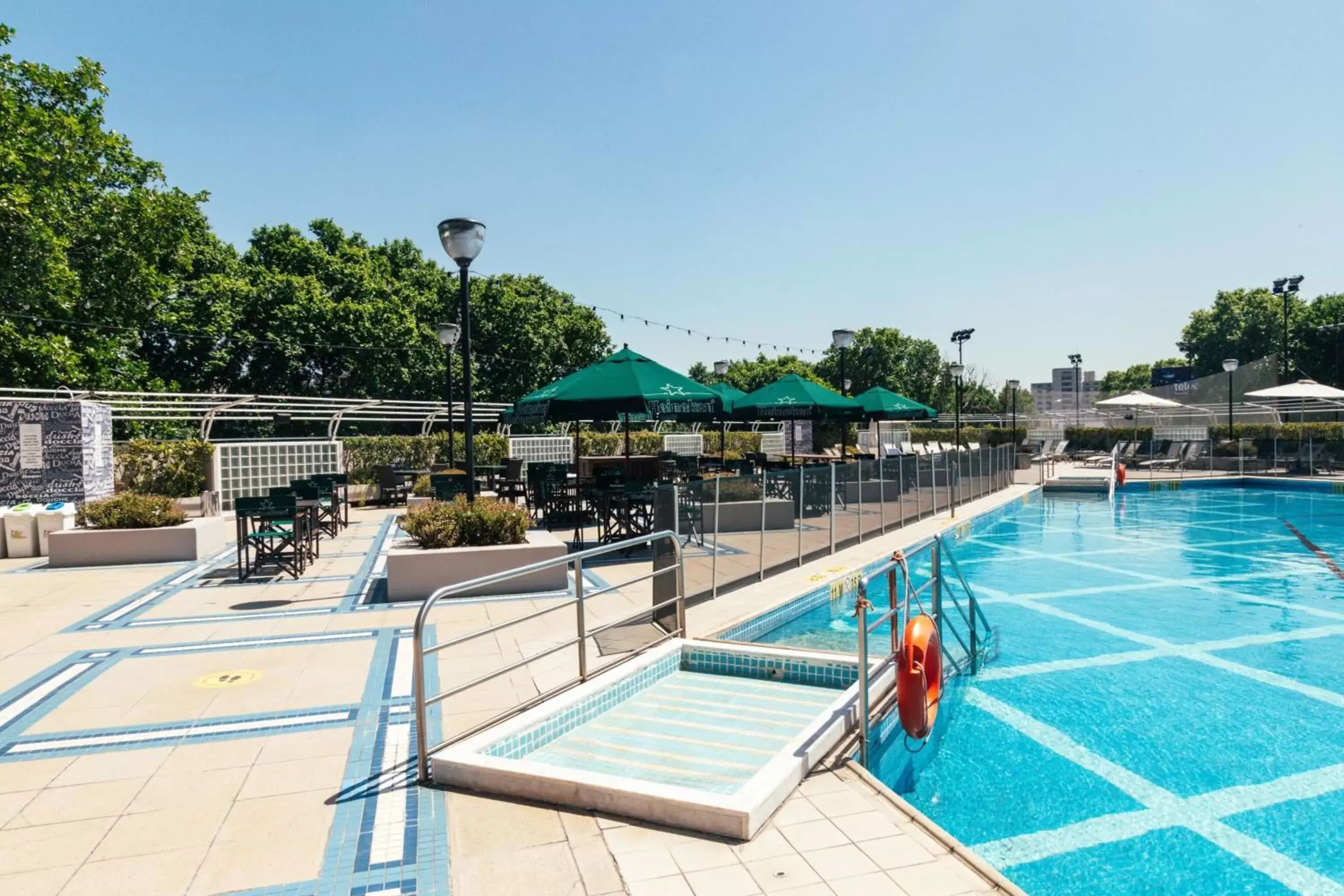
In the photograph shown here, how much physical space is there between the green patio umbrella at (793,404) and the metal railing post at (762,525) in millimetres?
5383

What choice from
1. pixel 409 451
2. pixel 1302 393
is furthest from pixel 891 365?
pixel 409 451

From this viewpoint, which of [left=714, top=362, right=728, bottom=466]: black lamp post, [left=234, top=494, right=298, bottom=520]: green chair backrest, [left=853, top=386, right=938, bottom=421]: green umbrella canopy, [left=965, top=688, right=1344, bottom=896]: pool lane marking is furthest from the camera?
[left=853, top=386, right=938, bottom=421]: green umbrella canopy

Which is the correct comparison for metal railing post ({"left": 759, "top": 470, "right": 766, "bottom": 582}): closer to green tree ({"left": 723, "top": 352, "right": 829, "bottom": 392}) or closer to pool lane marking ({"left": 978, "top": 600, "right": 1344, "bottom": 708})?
pool lane marking ({"left": 978, "top": 600, "right": 1344, "bottom": 708})

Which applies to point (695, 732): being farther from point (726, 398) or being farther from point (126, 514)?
point (726, 398)

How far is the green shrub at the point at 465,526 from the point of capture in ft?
28.4

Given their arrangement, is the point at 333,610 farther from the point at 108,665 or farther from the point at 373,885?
the point at 373,885

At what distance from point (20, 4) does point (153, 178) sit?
18.2ft

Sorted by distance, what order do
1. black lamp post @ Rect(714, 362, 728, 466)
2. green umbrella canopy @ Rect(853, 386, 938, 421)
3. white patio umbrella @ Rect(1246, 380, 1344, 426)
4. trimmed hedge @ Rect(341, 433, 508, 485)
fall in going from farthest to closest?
white patio umbrella @ Rect(1246, 380, 1344, 426) < trimmed hedge @ Rect(341, 433, 508, 485) < green umbrella canopy @ Rect(853, 386, 938, 421) < black lamp post @ Rect(714, 362, 728, 466)

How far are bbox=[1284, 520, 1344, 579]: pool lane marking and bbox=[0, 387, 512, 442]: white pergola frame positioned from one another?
1590cm

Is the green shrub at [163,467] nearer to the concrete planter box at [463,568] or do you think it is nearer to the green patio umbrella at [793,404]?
the concrete planter box at [463,568]

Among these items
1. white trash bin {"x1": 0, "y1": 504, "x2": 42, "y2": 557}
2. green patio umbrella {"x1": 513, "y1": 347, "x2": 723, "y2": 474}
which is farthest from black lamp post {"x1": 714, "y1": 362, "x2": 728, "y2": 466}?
white trash bin {"x1": 0, "y1": 504, "x2": 42, "y2": 557}

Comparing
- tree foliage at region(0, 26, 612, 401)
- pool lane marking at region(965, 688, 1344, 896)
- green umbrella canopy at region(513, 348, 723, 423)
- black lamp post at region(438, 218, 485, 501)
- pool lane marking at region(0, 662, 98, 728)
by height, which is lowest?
pool lane marking at region(965, 688, 1344, 896)

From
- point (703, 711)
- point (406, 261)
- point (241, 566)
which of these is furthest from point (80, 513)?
point (406, 261)

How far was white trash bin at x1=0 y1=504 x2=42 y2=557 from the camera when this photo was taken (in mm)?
11234
